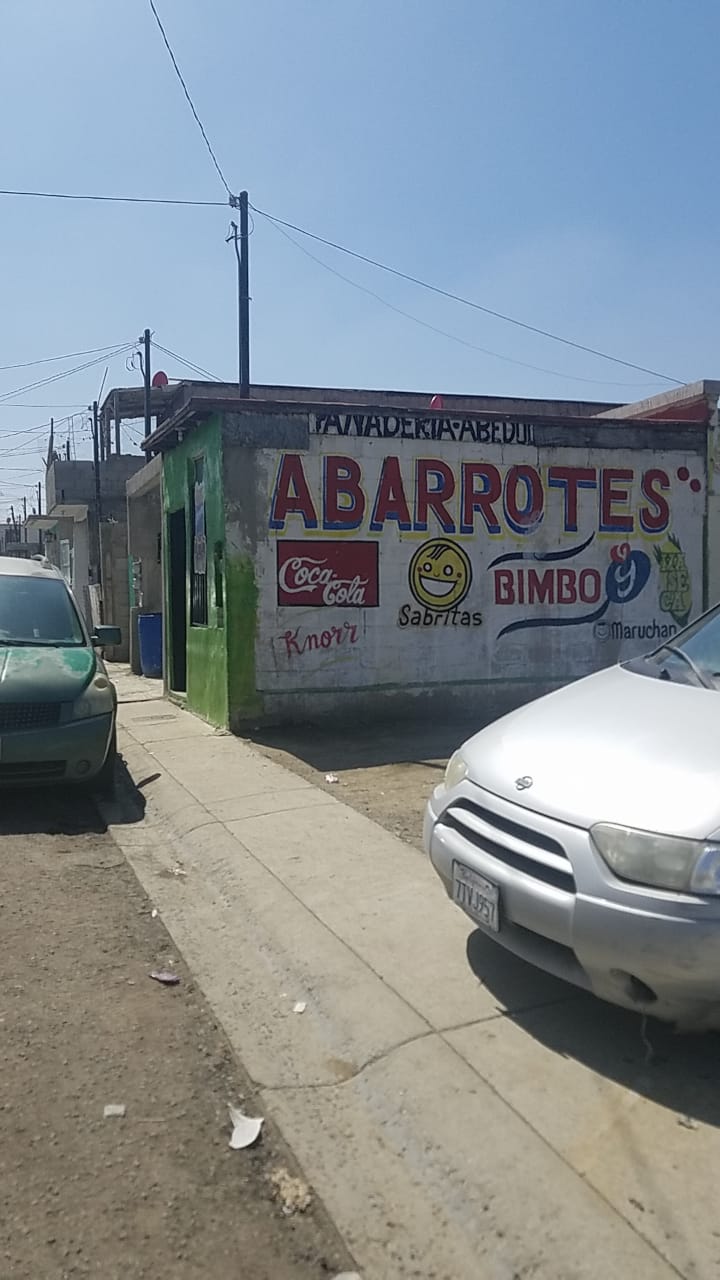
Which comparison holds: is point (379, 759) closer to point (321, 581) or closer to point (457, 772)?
point (321, 581)

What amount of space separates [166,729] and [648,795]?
7.81 metres

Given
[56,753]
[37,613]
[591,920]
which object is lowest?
[56,753]

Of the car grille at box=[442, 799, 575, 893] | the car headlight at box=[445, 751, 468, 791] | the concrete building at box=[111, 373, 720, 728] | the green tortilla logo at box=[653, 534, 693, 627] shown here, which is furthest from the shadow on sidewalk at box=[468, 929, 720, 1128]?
the green tortilla logo at box=[653, 534, 693, 627]

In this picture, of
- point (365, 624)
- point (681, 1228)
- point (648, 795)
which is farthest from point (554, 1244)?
point (365, 624)

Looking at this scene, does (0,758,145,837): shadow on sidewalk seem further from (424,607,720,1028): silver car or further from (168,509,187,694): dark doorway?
(168,509,187,694): dark doorway

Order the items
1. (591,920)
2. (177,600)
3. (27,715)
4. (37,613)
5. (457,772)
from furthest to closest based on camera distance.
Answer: (177,600) < (37,613) < (27,715) < (457,772) < (591,920)

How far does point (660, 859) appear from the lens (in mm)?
2967

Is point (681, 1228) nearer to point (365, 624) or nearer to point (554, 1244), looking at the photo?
point (554, 1244)

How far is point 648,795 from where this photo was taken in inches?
123

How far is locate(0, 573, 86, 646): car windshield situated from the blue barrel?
289 inches

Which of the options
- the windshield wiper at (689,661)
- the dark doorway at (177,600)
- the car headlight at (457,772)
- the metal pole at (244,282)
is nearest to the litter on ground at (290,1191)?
the car headlight at (457,772)

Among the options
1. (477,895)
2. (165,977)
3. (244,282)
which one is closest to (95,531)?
(244,282)

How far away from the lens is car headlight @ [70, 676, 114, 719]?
6.87 meters

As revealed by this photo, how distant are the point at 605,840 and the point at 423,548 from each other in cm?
719
